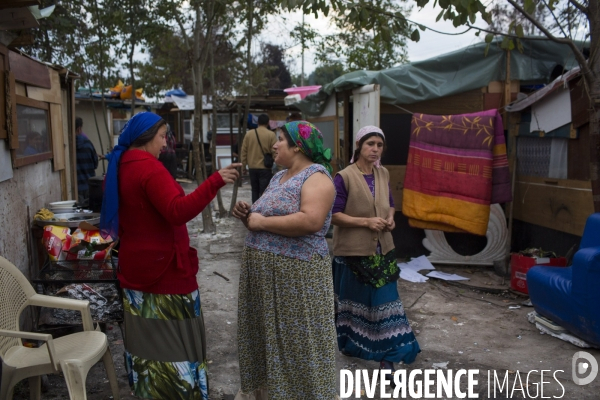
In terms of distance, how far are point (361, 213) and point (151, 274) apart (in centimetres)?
175

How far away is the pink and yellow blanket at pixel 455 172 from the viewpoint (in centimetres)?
657

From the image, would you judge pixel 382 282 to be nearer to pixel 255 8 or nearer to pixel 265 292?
pixel 265 292

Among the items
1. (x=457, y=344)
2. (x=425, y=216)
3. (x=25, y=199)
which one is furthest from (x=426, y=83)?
(x=25, y=199)

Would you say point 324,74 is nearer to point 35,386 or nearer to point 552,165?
point 552,165

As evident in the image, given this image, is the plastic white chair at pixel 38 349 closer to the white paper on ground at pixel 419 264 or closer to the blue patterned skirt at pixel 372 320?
the blue patterned skirt at pixel 372 320

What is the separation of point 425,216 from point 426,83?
169cm

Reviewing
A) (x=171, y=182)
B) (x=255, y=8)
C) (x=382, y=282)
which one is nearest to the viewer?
(x=171, y=182)

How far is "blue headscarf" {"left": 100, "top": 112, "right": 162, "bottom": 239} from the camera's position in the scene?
2.88m

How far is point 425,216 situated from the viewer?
6883 millimetres

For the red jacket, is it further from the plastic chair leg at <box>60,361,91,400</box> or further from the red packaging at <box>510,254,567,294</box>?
the red packaging at <box>510,254,567,294</box>

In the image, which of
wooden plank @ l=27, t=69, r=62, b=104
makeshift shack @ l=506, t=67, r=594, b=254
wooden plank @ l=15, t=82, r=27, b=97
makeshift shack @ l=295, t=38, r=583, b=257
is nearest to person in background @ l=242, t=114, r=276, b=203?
makeshift shack @ l=295, t=38, r=583, b=257

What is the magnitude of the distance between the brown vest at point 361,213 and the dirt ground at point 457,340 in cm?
92

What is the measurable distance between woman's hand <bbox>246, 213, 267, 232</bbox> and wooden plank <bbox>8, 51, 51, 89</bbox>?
8.56 ft

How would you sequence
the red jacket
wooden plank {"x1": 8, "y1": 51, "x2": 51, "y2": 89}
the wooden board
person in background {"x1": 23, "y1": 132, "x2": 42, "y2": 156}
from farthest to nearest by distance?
the wooden board < person in background {"x1": 23, "y1": 132, "x2": 42, "y2": 156} < wooden plank {"x1": 8, "y1": 51, "x2": 51, "y2": 89} < the red jacket
